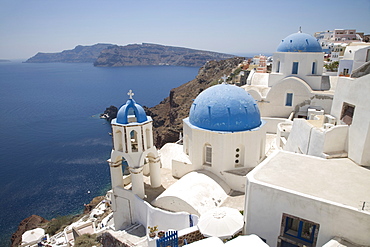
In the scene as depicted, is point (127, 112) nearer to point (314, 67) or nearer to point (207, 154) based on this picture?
point (207, 154)

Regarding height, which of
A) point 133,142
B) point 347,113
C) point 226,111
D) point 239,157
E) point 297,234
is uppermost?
point 347,113

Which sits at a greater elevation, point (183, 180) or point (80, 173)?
point (183, 180)

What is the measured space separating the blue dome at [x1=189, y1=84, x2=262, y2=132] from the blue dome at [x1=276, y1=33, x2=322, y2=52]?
11615mm

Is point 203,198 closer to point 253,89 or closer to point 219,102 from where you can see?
point 219,102

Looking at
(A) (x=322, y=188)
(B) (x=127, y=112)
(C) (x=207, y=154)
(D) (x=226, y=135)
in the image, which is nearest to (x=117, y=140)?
(B) (x=127, y=112)

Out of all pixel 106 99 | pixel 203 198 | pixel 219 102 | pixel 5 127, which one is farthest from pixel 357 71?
pixel 106 99

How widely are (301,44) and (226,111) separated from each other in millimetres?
13523

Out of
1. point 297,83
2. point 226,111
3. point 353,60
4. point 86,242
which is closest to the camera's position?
point 226,111

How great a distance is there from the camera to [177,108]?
5838cm

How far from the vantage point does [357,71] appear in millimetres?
10227

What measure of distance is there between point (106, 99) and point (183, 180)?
89.8m

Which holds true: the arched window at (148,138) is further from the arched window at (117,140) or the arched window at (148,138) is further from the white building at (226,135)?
the white building at (226,135)

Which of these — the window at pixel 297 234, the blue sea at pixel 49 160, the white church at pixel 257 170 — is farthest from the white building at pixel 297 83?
the blue sea at pixel 49 160

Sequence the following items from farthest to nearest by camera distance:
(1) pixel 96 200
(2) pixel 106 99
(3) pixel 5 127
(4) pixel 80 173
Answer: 1. (2) pixel 106 99
2. (3) pixel 5 127
3. (4) pixel 80 173
4. (1) pixel 96 200
